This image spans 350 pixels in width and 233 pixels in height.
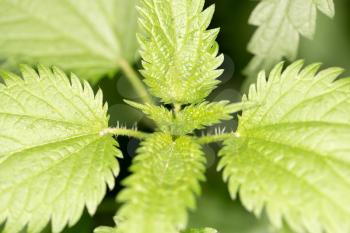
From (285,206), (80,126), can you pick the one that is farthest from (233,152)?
(80,126)

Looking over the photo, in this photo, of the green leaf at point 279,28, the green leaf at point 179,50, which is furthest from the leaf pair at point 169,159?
the green leaf at point 279,28

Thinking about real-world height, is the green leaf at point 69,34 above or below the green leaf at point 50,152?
above

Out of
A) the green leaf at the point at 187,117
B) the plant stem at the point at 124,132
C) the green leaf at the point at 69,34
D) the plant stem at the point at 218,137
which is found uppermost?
the green leaf at the point at 69,34

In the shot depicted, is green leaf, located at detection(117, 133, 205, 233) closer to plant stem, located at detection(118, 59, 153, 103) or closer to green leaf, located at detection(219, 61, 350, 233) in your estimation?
green leaf, located at detection(219, 61, 350, 233)

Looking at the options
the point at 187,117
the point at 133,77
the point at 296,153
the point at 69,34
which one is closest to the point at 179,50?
the point at 187,117

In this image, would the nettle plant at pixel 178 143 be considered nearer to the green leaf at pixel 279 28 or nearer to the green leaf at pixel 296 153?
the green leaf at pixel 296 153

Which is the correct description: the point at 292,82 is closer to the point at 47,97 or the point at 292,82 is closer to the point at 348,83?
the point at 348,83

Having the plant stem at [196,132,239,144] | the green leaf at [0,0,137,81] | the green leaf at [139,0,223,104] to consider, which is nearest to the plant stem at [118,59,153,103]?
the green leaf at [0,0,137,81]
